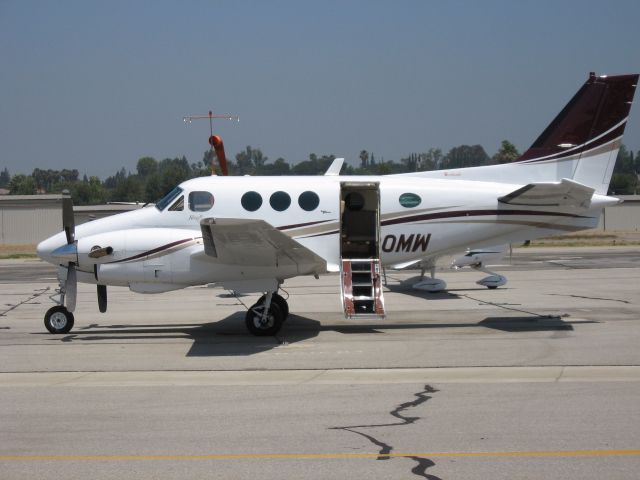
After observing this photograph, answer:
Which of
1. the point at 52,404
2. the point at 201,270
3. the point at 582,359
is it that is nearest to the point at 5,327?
the point at 201,270

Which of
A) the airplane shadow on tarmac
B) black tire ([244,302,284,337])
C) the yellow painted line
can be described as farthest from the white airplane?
the yellow painted line

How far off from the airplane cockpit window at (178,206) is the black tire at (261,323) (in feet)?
7.73

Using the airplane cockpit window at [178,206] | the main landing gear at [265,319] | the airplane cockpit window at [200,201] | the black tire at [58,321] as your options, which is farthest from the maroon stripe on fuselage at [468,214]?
the black tire at [58,321]

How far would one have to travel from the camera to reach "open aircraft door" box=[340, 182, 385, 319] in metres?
13.3

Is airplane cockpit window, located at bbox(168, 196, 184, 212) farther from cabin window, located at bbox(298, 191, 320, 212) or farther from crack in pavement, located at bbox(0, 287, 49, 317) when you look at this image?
crack in pavement, located at bbox(0, 287, 49, 317)

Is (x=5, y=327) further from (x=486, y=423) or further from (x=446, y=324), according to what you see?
(x=486, y=423)

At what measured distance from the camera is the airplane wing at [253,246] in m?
12.1

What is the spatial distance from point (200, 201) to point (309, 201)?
2.04 meters

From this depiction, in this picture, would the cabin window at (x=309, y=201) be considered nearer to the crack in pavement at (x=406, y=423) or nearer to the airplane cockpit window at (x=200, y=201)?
the airplane cockpit window at (x=200, y=201)

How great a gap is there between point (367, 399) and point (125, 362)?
4.39 metres

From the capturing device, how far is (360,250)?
50.8 feet

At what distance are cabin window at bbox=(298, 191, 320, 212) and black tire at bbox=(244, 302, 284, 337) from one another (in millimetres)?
2018

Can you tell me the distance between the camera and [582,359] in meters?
11.0

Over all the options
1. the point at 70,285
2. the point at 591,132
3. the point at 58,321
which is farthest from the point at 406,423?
the point at 591,132
